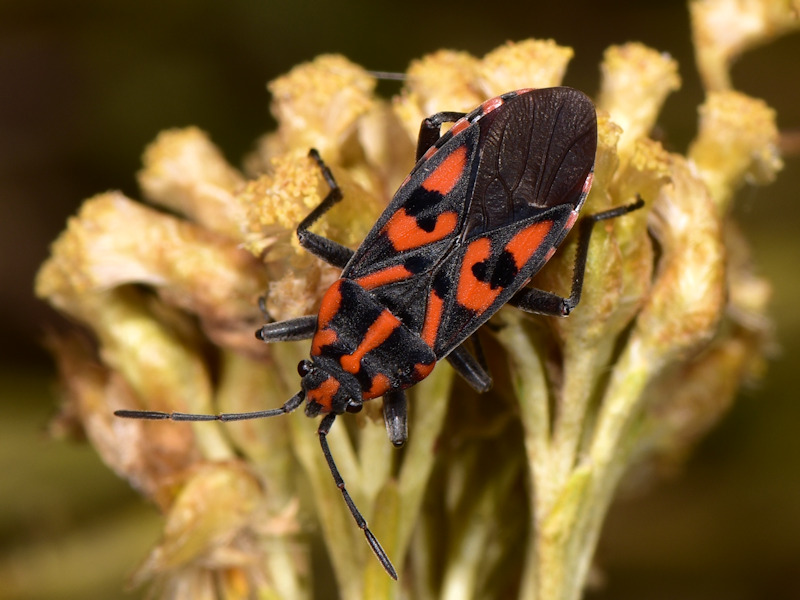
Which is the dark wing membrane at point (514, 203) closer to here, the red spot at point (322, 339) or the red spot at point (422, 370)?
the red spot at point (422, 370)

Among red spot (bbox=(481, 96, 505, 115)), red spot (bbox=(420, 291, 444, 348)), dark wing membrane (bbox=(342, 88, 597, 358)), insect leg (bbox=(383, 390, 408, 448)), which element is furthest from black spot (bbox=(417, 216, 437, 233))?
insect leg (bbox=(383, 390, 408, 448))

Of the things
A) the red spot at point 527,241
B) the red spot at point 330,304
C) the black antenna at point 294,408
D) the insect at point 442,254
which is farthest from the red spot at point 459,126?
the black antenna at point 294,408

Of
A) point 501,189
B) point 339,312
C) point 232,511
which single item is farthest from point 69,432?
point 501,189

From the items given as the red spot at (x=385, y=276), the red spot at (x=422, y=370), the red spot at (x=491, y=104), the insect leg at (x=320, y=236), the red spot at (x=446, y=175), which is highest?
the red spot at (x=491, y=104)

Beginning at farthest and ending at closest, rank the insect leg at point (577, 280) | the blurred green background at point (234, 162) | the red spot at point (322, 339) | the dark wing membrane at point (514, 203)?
the blurred green background at point (234, 162)
the red spot at point (322, 339)
the dark wing membrane at point (514, 203)
the insect leg at point (577, 280)

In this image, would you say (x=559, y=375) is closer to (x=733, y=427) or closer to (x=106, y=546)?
(x=733, y=427)
